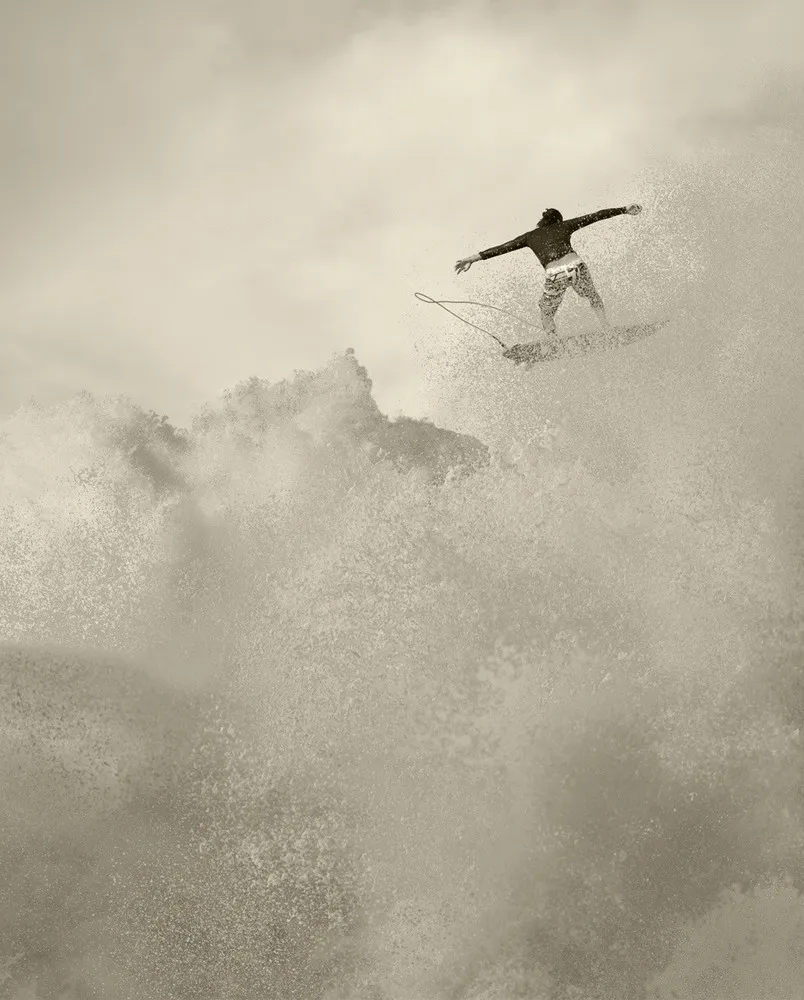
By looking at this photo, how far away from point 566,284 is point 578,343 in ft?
3.36

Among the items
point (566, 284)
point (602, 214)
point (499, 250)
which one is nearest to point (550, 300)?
point (566, 284)

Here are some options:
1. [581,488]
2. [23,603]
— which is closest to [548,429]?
[581,488]

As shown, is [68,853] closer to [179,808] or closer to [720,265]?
[179,808]

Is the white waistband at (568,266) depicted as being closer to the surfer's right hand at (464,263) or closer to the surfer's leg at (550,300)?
the surfer's leg at (550,300)

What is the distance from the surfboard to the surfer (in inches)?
10.6

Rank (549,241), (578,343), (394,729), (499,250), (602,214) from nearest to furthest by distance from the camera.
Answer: (602,214) → (499,250) → (549,241) → (578,343) → (394,729)

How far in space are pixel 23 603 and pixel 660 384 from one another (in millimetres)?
15585

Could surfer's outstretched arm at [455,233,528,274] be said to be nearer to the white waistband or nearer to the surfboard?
the white waistband

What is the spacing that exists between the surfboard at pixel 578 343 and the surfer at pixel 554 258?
0.88 feet

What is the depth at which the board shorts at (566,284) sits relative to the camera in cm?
1073

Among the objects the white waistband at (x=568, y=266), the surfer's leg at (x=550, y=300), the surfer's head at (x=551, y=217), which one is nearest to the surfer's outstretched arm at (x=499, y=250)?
the surfer's head at (x=551, y=217)

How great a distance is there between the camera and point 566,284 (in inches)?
429

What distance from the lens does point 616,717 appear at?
842 inches

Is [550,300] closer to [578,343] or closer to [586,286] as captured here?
[586,286]
